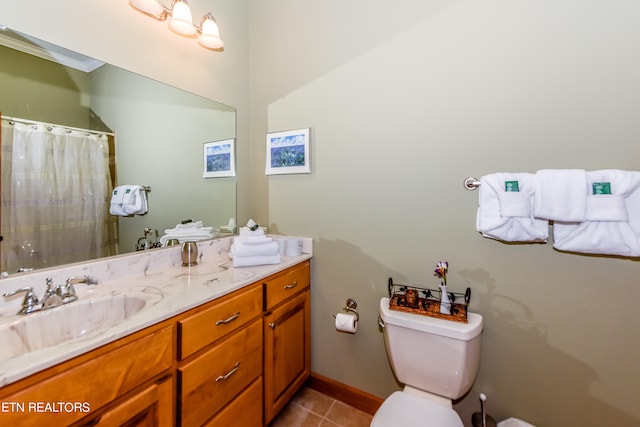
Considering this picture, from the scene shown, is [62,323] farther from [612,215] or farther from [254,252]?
[612,215]

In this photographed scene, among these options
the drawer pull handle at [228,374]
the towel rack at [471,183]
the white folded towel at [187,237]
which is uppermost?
the towel rack at [471,183]

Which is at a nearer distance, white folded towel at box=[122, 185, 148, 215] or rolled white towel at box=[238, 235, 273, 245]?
white folded towel at box=[122, 185, 148, 215]

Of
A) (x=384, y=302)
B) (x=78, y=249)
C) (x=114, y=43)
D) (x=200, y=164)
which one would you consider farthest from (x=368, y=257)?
(x=114, y=43)

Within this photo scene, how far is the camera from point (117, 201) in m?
1.20

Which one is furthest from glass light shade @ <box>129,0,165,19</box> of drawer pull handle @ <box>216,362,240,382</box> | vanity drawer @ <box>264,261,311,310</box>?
drawer pull handle @ <box>216,362,240,382</box>

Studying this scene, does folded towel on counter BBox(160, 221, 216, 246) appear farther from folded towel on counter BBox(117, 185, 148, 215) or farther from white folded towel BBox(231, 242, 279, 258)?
white folded towel BBox(231, 242, 279, 258)

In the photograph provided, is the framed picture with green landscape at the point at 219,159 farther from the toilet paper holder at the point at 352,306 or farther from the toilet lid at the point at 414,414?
the toilet lid at the point at 414,414

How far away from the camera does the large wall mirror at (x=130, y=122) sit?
0.94 metres

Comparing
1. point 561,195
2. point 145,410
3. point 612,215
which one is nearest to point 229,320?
point 145,410

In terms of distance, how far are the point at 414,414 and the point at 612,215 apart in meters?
1.01

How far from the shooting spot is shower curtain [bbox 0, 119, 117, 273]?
0.93 m

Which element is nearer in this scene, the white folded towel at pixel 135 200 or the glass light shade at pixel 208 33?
the white folded towel at pixel 135 200

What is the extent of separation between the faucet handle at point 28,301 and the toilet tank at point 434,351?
1291 mm

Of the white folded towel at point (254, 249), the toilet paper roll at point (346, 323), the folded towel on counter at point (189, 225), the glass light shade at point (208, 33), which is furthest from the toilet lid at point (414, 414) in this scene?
the glass light shade at point (208, 33)
